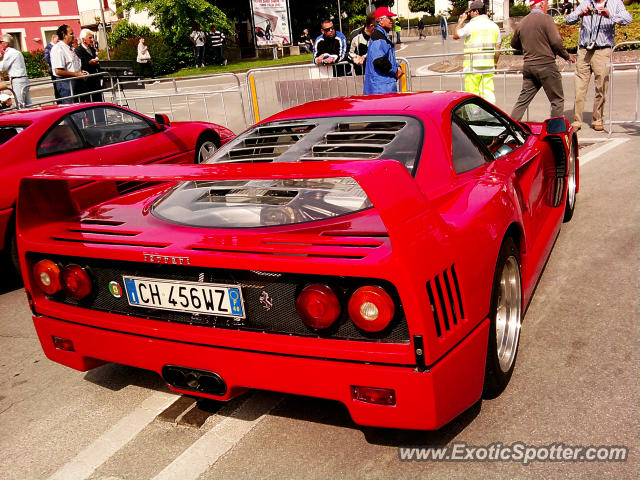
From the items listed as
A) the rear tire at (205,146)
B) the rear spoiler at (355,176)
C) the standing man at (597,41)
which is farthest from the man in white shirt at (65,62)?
the rear spoiler at (355,176)

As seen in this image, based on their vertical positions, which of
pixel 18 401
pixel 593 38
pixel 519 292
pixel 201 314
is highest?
pixel 593 38

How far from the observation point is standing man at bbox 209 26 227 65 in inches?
1558

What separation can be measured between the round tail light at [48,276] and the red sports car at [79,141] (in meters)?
2.65

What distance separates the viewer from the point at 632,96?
12055 mm

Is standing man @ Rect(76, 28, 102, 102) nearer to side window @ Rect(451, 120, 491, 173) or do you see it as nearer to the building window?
side window @ Rect(451, 120, 491, 173)

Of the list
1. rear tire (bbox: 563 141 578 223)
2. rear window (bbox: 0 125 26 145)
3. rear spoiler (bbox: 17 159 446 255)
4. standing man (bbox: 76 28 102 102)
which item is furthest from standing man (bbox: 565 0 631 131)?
standing man (bbox: 76 28 102 102)

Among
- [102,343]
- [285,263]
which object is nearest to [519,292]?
[285,263]

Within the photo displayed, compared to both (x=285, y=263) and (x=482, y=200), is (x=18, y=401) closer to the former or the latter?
(x=285, y=263)

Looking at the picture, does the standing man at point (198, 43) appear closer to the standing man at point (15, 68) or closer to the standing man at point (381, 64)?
the standing man at point (15, 68)

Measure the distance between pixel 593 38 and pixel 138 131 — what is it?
6.11 metres

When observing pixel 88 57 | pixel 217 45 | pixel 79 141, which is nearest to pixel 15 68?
pixel 88 57

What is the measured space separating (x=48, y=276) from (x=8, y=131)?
3.71 metres

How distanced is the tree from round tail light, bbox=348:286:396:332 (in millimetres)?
77795

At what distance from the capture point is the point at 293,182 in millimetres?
3289
